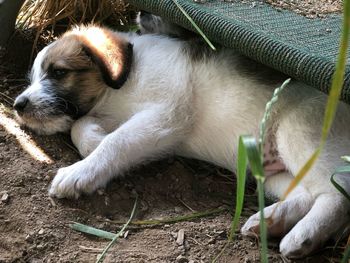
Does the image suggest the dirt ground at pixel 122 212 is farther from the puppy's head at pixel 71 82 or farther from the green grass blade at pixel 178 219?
the puppy's head at pixel 71 82

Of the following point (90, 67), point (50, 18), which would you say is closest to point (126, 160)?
point (90, 67)

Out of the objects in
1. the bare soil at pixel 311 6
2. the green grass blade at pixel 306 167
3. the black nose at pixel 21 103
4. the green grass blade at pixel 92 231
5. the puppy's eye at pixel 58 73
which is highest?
the bare soil at pixel 311 6

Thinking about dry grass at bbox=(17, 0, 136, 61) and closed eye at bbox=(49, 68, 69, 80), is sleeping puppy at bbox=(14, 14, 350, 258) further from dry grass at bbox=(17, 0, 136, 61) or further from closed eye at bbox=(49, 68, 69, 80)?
dry grass at bbox=(17, 0, 136, 61)

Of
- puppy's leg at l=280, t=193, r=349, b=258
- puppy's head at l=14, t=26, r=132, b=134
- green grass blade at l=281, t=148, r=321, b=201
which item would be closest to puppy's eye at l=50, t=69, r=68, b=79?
puppy's head at l=14, t=26, r=132, b=134

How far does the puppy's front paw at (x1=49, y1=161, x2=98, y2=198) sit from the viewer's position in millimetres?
2586

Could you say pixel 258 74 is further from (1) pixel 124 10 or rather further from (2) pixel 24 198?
(1) pixel 124 10

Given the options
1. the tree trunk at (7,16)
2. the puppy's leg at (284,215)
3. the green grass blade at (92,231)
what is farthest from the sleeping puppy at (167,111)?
the tree trunk at (7,16)

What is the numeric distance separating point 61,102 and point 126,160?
2.00 ft

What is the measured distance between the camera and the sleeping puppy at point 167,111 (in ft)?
8.43

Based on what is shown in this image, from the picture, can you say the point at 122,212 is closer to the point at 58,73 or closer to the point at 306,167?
the point at 58,73

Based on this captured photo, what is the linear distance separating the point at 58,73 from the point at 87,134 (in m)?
0.46

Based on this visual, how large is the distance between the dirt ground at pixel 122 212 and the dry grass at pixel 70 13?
53.9 inches

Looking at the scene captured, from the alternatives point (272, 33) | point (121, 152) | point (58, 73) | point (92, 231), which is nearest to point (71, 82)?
point (58, 73)

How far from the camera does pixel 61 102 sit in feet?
10.1
